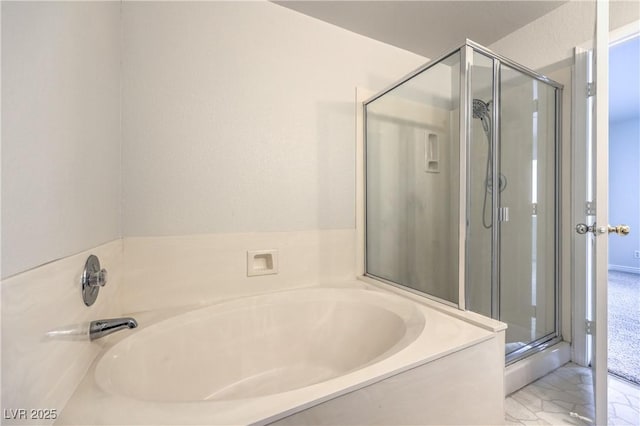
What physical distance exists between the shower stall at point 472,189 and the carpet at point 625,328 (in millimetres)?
326

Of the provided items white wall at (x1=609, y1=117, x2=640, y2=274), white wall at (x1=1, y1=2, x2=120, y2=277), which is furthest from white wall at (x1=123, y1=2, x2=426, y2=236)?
white wall at (x1=609, y1=117, x2=640, y2=274)

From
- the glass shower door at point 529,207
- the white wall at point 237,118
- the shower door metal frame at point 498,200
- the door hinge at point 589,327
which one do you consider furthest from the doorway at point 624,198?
the white wall at point 237,118

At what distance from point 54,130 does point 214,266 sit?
0.87 m

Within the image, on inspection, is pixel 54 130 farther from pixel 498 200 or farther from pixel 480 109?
pixel 498 200

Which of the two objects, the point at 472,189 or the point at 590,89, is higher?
the point at 590,89

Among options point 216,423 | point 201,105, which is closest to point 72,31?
point 201,105

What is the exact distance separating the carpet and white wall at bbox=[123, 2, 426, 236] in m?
1.75

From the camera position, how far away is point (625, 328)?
1956mm

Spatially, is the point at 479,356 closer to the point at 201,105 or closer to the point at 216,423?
the point at 216,423

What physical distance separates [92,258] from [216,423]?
65cm

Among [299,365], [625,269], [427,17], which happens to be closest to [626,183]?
[625,269]

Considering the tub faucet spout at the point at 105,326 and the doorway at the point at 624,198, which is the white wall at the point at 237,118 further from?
the doorway at the point at 624,198

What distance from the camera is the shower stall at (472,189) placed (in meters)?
1.28

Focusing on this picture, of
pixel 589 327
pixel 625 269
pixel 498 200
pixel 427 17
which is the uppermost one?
pixel 427 17
